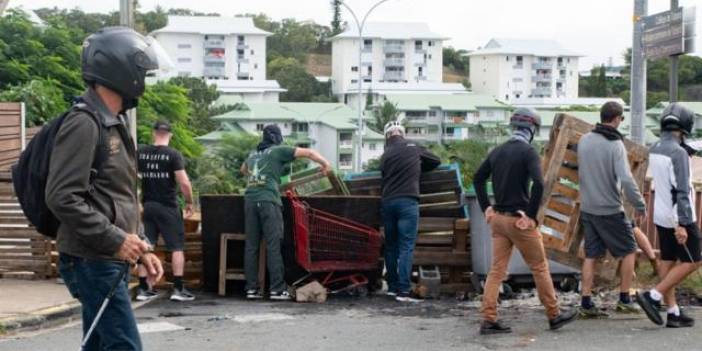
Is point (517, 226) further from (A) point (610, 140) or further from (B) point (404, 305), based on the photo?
(B) point (404, 305)

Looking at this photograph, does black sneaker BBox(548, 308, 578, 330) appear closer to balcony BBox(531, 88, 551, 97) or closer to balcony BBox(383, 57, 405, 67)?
balcony BBox(383, 57, 405, 67)

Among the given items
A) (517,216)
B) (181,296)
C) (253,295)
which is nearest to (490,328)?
(517,216)

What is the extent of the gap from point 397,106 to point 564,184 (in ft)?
342

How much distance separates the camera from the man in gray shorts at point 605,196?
30.0 feet

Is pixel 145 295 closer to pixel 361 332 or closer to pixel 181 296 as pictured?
pixel 181 296

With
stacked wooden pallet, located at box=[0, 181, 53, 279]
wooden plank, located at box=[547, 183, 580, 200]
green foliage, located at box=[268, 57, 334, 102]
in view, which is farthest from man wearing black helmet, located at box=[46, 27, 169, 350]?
green foliage, located at box=[268, 57, 334, 102]

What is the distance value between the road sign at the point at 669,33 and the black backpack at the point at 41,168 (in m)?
10.0

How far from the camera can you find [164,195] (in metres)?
11.1

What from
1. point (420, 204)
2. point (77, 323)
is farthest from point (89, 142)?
point (420, 204)

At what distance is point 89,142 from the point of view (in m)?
4.54

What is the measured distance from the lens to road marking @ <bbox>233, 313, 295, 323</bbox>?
9.70 meters

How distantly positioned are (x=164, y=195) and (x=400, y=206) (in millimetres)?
2541

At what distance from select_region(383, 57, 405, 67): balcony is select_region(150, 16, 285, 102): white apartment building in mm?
20890

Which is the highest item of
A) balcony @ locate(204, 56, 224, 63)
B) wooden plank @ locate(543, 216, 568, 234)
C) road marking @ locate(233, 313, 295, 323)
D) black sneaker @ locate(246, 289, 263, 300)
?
balcony @ locate(204, 56, 224, 63)
